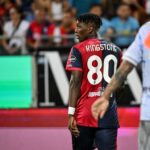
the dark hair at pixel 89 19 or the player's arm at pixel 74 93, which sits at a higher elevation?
the dark hair at pixel 89 19

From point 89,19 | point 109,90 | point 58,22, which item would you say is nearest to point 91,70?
point 89,19

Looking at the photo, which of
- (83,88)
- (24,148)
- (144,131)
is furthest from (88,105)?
(24,148)

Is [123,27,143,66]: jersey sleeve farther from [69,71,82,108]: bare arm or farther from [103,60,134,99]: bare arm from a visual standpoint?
[69,71,82,108]: bare arm

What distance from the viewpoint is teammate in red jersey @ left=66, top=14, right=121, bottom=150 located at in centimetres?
616

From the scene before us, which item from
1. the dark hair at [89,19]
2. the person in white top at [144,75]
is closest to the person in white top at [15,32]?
the dark hair at [89,19]

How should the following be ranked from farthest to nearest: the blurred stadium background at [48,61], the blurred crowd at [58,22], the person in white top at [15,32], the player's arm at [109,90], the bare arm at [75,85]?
1. the person in white top at [15,32]
2. the blurred crowd at [58,22]
3. the blurred stadium background at [48,61]
4. the bare arm at [75,85]
5. the player's arm at [109,90]

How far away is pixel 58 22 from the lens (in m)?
14.9

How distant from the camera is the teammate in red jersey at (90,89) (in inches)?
242

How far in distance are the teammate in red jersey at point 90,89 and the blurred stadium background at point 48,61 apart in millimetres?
4160

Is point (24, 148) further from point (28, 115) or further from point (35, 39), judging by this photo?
point (35, 39)

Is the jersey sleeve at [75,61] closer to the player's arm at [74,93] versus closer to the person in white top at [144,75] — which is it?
the player's arm at [74,93]

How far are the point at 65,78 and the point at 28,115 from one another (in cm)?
151

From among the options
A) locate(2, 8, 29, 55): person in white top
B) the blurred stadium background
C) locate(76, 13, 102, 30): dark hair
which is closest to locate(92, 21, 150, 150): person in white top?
locate(76, 13, 102, 30): dark hair

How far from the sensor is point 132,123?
11.3 m
